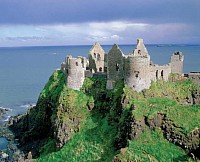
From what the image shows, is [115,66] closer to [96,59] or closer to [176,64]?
[96,59]

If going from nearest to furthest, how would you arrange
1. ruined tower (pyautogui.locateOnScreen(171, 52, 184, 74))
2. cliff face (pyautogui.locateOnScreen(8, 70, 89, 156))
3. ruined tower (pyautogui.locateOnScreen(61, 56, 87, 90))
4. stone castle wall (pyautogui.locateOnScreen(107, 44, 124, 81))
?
stone castle wall (pyautogui.locateOnScreen(107, 44, 124, 81)) → cliff face (pyautogui.locateOnScreen(8, 70, 89, 156)) → ruined tower (pyautogui.locateOnScreen(171, 52, 184, 74)) → ruined tower (pyautogui.locateOnScreen(61, 56, 87, 90))

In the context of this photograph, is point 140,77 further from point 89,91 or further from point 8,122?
point 8,122

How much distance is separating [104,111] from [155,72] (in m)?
10.7

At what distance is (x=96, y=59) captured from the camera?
74.1 metres

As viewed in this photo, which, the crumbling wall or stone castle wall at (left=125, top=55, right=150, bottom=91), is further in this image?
the crumbling wall

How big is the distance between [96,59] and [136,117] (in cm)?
2130

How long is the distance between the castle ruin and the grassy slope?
1.46 m

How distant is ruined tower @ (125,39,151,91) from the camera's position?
59.6 meters

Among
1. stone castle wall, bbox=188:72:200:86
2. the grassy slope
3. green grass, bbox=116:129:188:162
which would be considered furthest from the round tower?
Answer: stone castle wall, bbox=188:72:200:86

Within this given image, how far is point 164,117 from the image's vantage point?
183 ft

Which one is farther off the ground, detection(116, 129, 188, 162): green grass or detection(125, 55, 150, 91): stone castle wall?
detection(125, 55, 150, 91): stone castle wall

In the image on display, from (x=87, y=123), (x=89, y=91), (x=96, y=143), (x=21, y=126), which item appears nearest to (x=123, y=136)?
(x=96, y=143)

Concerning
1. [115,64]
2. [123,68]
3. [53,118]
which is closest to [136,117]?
[123,68]

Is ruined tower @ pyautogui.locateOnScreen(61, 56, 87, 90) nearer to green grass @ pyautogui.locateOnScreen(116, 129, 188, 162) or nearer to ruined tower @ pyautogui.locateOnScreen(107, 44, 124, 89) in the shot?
ruined tower @ pyautogui.locateOnScreen(107, 44, 124, 89)
